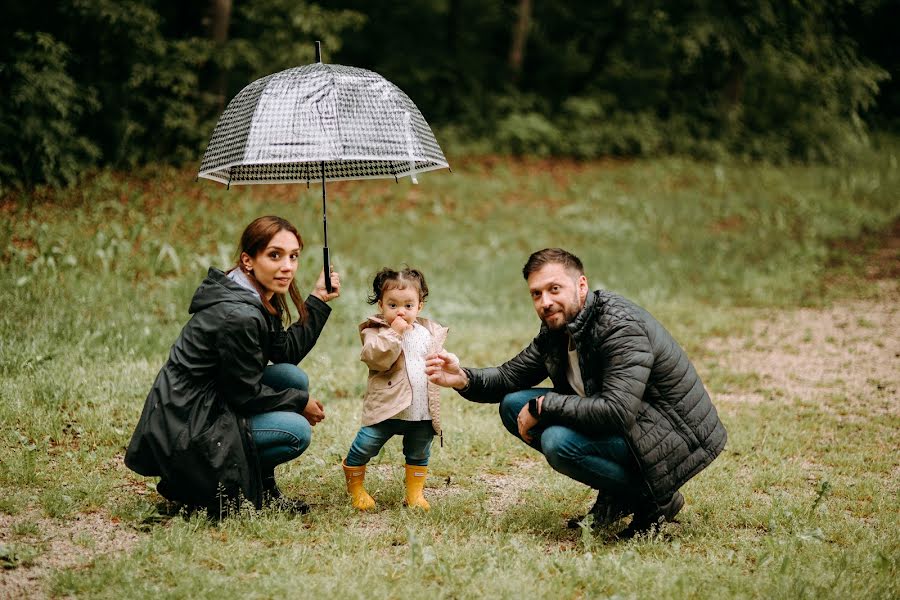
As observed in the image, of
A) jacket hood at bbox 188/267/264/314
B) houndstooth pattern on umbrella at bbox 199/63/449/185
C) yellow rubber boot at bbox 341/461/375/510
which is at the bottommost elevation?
yellow rubber boot at bbox 341/461/375/510

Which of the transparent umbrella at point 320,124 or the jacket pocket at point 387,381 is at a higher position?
the transparent umbrella at point 320,124

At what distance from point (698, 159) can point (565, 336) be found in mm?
16487

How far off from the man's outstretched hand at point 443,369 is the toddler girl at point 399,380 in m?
0.13

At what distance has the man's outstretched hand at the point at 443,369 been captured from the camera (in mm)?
4336

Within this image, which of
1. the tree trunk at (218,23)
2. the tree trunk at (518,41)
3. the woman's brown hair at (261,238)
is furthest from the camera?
the tree trunk at (518,41)

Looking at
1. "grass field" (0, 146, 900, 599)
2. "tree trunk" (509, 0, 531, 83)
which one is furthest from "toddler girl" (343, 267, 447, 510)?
"tree trunk" (509, 0, 531, 83)

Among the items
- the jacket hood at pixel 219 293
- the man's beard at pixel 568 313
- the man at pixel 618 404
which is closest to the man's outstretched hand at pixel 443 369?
the man at pixel 618 404

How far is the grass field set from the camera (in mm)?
3762

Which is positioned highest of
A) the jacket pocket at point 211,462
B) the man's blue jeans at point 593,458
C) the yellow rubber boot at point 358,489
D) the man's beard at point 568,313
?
the man's beard at point 568,313

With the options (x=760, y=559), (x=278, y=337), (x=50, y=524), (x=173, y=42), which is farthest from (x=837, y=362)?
(x=173, y=42)

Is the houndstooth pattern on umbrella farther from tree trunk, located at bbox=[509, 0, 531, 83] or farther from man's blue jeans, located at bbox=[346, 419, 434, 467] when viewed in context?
tree trunk, located at bbox=[509, 0, 531, 83]

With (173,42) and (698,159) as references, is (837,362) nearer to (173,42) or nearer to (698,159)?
(173,42)

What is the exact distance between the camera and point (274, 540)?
4.07 metres

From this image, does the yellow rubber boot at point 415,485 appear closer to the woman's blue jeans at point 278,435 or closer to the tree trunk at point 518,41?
the woman's blue jeans at point 278,435
